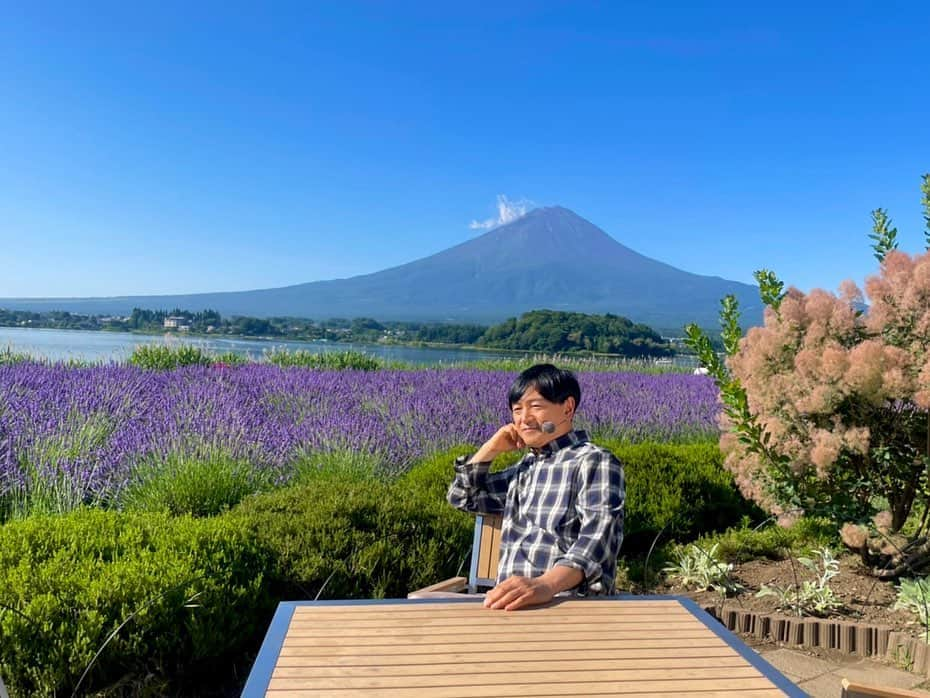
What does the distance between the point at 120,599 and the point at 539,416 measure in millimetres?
1654

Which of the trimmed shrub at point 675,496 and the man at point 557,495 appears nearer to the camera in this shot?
the man at point 557,495

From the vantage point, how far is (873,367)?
11.9 feet

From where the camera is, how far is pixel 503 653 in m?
1.75

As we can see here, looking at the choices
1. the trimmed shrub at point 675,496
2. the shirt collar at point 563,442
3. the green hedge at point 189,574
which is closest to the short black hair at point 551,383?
the shirt collar at point 563,442

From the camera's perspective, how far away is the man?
90.4 inches

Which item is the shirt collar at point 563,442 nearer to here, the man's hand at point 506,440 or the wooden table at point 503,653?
the man's hand at point 506,440

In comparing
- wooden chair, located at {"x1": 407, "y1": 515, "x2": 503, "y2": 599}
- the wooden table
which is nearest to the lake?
wooden chair, located at {"x1": 407, "y1": 515, "x2": 503, "y2": 599}

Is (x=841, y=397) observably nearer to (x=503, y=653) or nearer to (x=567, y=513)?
(x=567, y=513)

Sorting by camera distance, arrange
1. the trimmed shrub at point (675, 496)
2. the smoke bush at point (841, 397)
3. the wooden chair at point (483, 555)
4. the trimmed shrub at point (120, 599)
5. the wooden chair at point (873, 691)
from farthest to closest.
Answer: the trimmed shrub at point (675, 496), the smoke bush at point (841, 397), the wooden chair at point (483, 555), the trimmed shrub at point (120, 599), the wooden chair at point (873, 691)

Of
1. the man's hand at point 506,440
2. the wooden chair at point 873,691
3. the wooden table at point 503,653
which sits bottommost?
the wooden chair at point 873,691

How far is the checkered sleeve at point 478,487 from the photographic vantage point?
289 cm

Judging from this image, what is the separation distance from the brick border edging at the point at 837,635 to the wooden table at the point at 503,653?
1.58 m

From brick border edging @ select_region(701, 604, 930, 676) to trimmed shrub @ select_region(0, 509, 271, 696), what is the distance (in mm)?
2028

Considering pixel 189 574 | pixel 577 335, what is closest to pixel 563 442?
pixel 189 574
